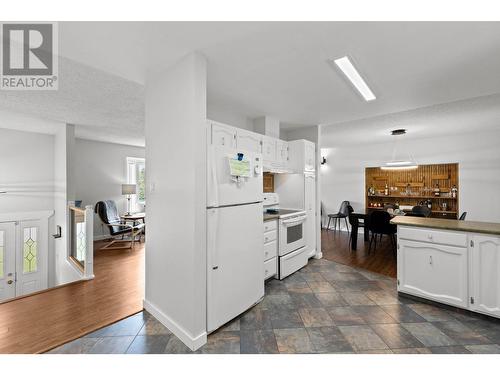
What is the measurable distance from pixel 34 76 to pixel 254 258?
3.00 m

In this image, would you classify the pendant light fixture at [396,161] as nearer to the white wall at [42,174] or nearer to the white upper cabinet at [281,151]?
the white upper cabinet at [281,151]

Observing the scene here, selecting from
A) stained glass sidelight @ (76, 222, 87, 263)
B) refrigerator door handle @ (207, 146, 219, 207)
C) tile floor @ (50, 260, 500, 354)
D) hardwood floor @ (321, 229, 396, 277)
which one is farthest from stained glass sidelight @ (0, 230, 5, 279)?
hardwood floor @ (321, 229, 396, 277)

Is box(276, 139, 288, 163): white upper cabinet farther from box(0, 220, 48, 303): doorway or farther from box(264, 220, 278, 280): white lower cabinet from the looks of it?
box(0, 220, 48, 303): doorway

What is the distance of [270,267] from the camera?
306 centimetres

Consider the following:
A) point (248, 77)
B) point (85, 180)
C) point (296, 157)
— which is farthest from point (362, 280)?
point (85, 180)

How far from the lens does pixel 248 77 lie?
96.2 inches

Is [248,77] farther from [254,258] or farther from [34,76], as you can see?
[34,76]

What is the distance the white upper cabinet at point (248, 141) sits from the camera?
287 cm

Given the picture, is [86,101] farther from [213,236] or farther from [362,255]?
[362,255]

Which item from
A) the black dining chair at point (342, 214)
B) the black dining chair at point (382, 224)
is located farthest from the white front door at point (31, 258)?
the black dining chair at point (342, 214)

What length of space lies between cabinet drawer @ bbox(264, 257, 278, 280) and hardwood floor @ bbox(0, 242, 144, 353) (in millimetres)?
1502

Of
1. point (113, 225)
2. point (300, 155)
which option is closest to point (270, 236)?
point (300, 155)

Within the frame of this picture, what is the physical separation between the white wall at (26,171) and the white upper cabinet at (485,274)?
23.3 feet

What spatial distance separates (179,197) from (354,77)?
2.21 meters
